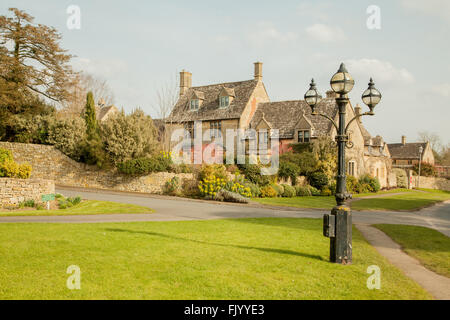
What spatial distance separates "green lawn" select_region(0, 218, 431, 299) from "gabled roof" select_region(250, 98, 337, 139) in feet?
89.5

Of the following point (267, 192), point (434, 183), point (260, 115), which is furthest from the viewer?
point (434, 183)

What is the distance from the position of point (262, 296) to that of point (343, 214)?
3.29 meters

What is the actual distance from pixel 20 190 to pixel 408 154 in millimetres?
79360

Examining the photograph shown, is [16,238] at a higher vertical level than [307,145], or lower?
lower

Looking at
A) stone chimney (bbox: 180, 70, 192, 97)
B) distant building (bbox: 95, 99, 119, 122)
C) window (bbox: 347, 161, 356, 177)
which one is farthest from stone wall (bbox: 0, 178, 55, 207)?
distant building (bbox: 95, 99, 119, 122)

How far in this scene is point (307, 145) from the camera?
35938 mm

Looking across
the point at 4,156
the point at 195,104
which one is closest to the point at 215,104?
the point at 195,104

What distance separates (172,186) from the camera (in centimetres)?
2542

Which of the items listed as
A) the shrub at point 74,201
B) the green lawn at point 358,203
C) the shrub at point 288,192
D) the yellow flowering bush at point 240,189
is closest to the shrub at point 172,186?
the yellow flowering bush at point 240,189

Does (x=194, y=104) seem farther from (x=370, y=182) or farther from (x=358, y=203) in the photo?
(x=358, y=203)

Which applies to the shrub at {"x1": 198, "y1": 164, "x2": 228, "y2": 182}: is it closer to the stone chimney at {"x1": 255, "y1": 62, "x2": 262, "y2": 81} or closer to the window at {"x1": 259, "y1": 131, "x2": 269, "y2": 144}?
the window at {"x1": 259, "y1": 131, "x2": 269, "y2": 144}

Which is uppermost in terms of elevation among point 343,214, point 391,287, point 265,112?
point 265,112
